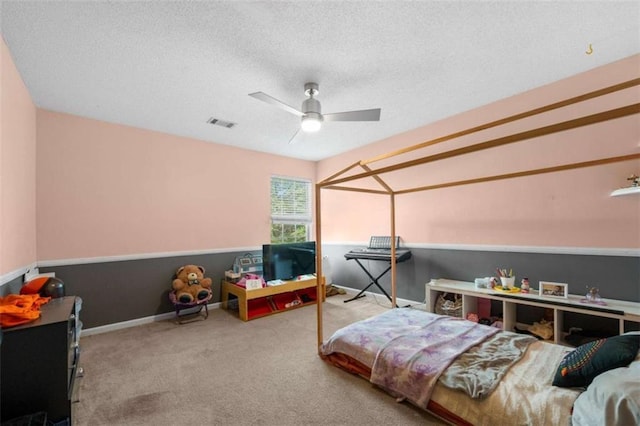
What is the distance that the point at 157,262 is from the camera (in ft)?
12.2

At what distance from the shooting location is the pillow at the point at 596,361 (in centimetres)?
144

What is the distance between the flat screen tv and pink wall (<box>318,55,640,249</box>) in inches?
54.5

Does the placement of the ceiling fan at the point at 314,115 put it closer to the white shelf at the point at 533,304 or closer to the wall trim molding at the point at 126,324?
the white shelf at the point at 533,304

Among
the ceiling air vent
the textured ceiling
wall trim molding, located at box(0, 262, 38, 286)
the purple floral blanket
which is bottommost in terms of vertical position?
the purple floral blanket

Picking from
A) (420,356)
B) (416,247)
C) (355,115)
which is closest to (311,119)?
(355,115)

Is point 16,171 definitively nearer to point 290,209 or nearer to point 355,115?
point 355,115

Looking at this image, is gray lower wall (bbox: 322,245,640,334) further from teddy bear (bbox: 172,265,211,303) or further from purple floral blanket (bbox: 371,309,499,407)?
teddy bear (bbox: 172,265,211,303)

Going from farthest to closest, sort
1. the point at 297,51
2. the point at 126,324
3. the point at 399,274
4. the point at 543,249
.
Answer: the point at 399,274
the point at 126,324
the point at 543,249
the point at 297,51

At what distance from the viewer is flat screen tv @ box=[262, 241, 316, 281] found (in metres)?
4.15

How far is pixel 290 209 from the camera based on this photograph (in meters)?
5.31

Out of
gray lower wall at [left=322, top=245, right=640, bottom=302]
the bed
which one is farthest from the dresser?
gray lower wall at [left=322, top=245, right=640, bottom=302]

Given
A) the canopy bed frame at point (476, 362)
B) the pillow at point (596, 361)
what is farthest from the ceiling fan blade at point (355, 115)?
the pillow at point (596, 361)

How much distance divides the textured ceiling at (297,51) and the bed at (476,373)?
216cm

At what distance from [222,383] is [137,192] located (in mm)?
2725
